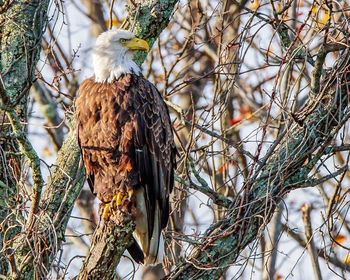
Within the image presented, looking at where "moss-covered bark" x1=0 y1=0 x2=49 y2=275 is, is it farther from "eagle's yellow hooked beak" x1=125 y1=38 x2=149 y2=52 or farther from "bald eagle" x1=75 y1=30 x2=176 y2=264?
"eagle's yellow hooked beak" x1=125 y1=38 x2=149 y2=52

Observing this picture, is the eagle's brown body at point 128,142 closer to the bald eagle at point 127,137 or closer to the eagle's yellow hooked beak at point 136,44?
the bald eagle at point 127,137

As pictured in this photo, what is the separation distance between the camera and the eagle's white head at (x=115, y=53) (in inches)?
197

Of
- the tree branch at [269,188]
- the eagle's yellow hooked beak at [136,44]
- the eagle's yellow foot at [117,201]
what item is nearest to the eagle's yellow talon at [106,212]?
the eagle's yellow foot at [117,201]

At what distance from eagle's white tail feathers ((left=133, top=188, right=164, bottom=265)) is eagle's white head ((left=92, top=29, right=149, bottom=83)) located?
0.90 meters

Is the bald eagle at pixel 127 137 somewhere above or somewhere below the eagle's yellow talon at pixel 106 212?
above

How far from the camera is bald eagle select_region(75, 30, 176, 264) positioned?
15.7 feet

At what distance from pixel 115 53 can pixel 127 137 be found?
721 millimetres

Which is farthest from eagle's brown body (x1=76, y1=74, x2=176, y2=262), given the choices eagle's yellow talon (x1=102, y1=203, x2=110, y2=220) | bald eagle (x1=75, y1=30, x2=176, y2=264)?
A: eagle's yellow talon (x1=102, y1=203, x2=110, y2=220)

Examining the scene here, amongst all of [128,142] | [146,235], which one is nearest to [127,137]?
[128,142]

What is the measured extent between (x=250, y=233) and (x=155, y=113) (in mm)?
1093

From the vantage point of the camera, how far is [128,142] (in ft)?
15.7

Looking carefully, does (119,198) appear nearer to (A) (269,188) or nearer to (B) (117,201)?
(B) (117,201)

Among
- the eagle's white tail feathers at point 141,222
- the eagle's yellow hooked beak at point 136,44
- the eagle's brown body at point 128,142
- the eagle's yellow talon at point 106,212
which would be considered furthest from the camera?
the eagle's yellow hooked beak at point 136,44

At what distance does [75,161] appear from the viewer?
527cm
